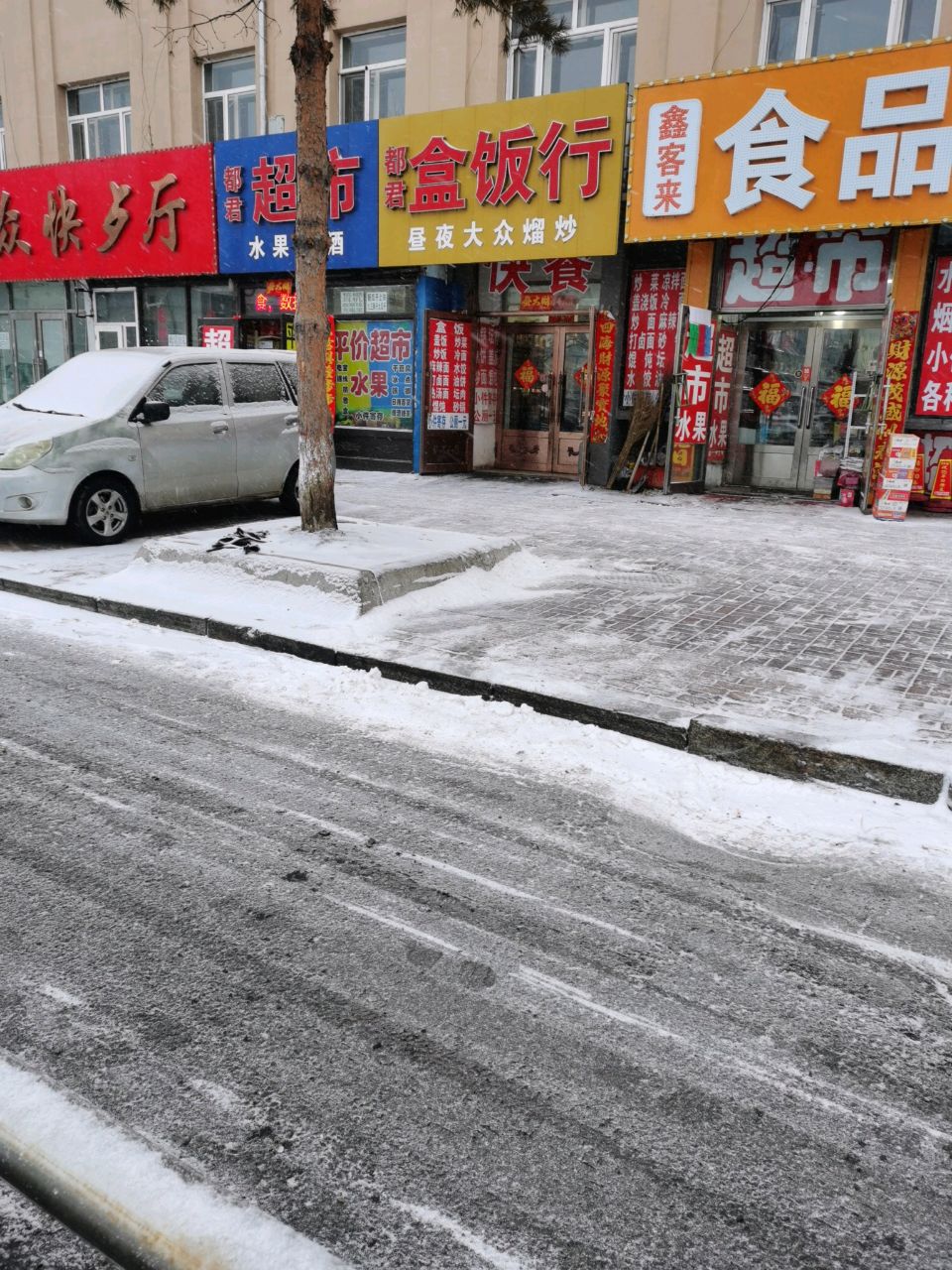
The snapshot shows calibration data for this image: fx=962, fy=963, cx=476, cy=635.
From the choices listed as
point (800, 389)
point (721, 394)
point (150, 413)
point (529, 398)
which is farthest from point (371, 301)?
point (150, 413)

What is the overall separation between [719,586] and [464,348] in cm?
943

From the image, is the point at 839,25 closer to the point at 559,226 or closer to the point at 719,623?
the point at 559,226

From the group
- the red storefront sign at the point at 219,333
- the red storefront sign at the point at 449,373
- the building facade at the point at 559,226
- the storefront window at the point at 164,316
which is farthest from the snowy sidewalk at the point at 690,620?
the storefront window at the point at 164,316

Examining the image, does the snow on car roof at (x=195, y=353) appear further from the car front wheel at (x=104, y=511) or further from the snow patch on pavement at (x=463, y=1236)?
the snow patch on pavement at (x=463, y=1236)

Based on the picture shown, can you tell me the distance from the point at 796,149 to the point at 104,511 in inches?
370

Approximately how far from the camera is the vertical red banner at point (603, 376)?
1436cm

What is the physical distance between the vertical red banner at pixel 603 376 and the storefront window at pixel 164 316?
8.87 meters

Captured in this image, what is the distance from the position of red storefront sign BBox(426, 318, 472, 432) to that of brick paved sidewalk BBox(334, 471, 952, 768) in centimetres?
477

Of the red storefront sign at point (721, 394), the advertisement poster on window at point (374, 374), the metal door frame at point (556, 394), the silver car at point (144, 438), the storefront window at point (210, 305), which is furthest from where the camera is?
the storefront window at point (210, 305)

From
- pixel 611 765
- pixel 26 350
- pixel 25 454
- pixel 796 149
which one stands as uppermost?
pixel 796 149

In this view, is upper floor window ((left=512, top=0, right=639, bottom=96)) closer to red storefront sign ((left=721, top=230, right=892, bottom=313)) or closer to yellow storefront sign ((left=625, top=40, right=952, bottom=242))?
yellow storefront sign ((left=625, top=40, right=952, bottom=242))

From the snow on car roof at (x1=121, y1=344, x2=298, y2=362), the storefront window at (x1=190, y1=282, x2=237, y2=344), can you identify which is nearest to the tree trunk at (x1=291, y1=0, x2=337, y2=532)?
the snow on car roof at (x1=121, y1=344, x2=298, y2=362)

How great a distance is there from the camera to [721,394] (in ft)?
47.3

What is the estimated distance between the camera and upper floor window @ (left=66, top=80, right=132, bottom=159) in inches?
784
